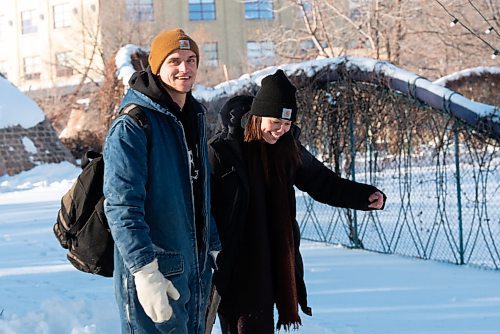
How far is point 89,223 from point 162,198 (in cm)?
33

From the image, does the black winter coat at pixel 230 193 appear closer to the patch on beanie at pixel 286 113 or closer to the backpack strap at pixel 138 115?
the patch on beanie at pixel 286 113

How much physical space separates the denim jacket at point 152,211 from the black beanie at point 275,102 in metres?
0.78

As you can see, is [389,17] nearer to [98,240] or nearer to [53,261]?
[53,261]

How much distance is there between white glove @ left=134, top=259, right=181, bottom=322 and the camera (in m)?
2.81

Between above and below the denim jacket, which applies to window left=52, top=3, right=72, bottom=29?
above

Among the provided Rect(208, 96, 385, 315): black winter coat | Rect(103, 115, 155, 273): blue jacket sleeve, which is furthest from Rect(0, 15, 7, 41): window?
Rect(103, 115, 155, 273): blue jacket sleeve

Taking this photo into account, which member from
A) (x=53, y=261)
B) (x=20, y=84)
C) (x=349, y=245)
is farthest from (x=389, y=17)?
(x=20, y=84)

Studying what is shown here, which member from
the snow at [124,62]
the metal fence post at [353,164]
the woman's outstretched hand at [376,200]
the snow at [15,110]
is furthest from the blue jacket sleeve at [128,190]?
the snow at [15,110]

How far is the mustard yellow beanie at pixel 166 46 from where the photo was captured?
10.4 feet

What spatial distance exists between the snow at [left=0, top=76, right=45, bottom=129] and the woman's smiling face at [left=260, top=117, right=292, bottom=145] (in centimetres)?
1965

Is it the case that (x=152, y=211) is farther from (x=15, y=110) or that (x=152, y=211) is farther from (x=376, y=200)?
(x=15, y=110)

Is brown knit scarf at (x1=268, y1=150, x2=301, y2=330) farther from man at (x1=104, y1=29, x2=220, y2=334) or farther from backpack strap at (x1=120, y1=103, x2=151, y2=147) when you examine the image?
backpack strap at (x1=120, y1=103, x2=151, y2=147)

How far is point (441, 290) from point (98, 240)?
4.59 m

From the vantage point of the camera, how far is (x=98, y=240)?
305cm
